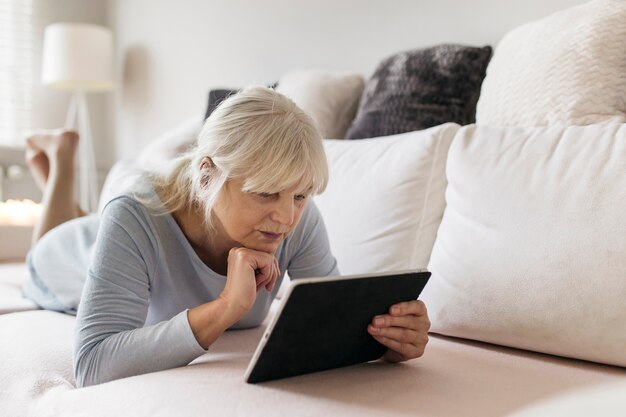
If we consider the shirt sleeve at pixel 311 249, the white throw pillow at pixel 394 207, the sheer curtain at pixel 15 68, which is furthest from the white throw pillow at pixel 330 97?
the sheer curtain at pixel 15 68

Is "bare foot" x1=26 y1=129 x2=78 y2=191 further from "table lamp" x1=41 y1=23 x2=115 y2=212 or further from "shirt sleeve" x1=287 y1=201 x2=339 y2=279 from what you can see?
"shirt sleeve" x1=287 y1=201 x2=339 y2=279

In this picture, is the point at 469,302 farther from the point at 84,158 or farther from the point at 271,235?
the point at 84,158

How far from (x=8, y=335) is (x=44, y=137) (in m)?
1.38

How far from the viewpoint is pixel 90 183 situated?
3.99 m

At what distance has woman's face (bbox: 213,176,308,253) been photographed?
3.75 ft

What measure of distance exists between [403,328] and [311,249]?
0.40 metres

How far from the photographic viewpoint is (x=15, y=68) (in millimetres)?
3969

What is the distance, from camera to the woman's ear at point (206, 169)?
3.84ft

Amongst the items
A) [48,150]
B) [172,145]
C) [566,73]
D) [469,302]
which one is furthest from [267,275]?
[48,150]

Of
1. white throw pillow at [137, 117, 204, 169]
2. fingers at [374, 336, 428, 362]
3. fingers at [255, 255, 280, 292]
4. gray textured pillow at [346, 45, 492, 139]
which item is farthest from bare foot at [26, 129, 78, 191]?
fingers at [374, 336, 428, 362]

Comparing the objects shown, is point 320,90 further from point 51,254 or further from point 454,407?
point 454,407

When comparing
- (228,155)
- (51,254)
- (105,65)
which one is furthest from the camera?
(105,65)

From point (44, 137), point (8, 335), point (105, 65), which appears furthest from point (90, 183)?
point (8, 335)

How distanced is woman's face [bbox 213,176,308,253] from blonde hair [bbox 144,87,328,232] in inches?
0.7
